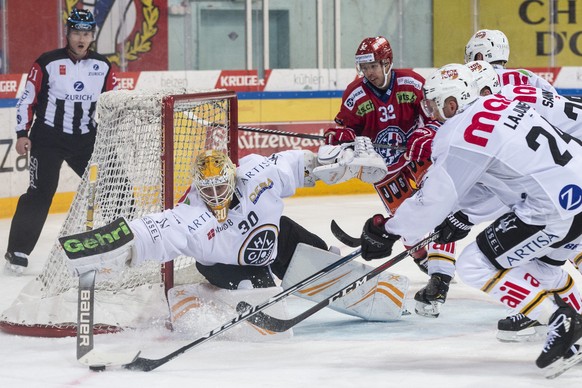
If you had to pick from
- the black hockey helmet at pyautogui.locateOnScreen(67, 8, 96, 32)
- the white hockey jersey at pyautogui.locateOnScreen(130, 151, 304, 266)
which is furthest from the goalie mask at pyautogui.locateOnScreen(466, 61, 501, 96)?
the black hockey helmet at pyautogui.locateOnScreen(67, 8, 96, 32)

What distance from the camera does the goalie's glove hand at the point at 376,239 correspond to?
3.43 metres

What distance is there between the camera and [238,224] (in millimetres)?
3729

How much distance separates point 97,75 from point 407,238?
2.48m

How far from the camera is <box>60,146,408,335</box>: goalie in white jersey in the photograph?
3.53m

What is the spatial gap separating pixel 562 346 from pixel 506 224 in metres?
0.37

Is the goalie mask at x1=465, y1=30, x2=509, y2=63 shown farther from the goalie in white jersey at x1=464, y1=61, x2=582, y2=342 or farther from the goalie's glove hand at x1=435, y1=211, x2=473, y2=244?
the goalie's glove hand at x1=435, y1=211, x2=473, y2=244

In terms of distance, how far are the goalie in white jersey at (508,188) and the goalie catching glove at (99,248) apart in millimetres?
796

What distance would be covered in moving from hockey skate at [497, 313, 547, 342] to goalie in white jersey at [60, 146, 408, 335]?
0.44 m

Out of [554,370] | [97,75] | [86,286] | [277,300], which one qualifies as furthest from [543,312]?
[97,75]

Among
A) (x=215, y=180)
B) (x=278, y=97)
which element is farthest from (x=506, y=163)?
(x=278, y=97)

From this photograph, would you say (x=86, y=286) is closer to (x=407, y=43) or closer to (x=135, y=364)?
(x=135, y=364)

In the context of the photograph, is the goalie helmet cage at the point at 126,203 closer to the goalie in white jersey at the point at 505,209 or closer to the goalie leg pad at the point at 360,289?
the goalie leg pad at the point at 360,289

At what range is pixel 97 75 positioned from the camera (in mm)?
5395

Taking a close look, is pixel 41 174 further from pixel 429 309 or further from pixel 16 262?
pixel 429 309
